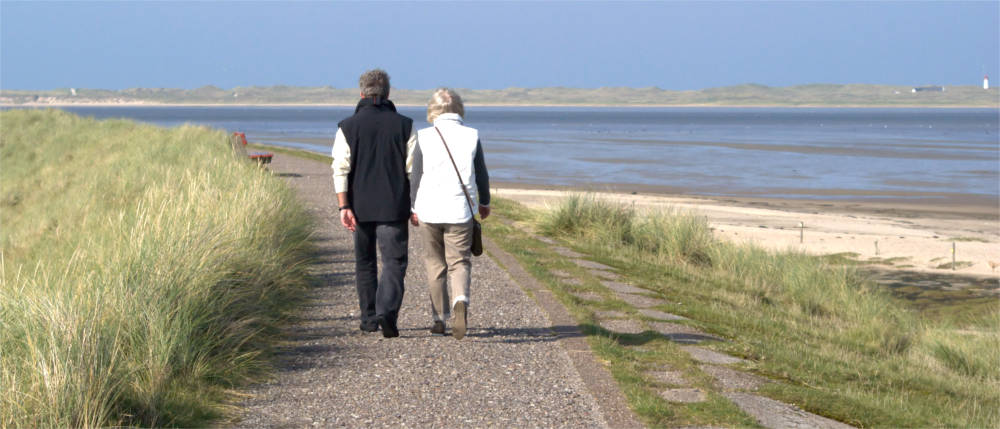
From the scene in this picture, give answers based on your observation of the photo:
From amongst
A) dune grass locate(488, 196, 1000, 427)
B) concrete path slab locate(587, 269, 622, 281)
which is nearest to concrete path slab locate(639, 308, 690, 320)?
dune grass locate(488, 196, 1000, 427)

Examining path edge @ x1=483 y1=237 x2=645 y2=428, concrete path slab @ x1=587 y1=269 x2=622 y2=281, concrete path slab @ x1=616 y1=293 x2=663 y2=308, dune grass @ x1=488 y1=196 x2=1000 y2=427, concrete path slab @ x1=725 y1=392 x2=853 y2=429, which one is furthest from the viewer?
concrete path slab @ x1=587 y1=269 x2=622 y2=281

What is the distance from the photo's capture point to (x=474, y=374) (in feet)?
19.8

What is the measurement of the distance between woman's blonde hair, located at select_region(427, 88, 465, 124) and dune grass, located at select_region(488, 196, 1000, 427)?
1965mm

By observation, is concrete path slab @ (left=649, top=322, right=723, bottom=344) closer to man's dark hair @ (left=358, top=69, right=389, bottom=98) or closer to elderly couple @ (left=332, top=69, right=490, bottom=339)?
elderly couple @ (left=332, top=69, right=490, bottom=339)

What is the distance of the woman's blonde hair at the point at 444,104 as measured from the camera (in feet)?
21.3

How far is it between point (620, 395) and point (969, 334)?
647cm

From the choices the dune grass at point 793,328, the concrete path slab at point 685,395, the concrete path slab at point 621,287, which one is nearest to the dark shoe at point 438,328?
the dune grass at point 793,328

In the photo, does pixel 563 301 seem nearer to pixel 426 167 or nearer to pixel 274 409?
pixel 426 167

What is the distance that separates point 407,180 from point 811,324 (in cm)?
546

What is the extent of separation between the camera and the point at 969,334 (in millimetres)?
10469

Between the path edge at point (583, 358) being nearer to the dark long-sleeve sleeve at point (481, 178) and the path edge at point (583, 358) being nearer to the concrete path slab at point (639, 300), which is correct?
the concrete path slab at point (639, 300)

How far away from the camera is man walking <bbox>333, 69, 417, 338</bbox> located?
6.51 meters

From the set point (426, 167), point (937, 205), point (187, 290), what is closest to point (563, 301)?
point (426, 167)

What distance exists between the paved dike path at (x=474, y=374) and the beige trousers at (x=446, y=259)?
334 millimetres
